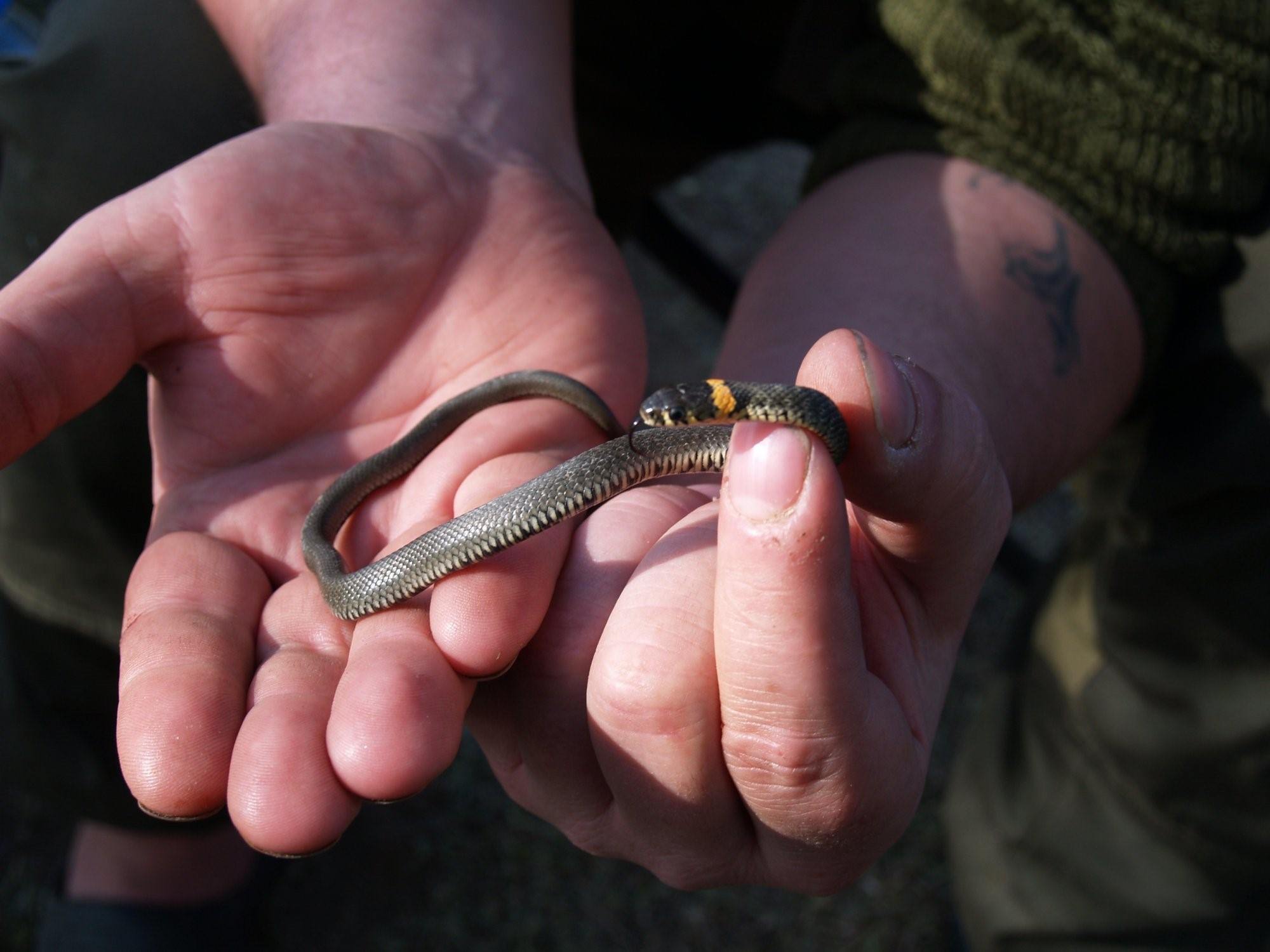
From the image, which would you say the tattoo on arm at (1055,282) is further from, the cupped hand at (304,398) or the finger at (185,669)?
the finger at (185,669)

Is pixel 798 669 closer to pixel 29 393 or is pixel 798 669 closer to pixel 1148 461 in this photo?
pixel 29 393

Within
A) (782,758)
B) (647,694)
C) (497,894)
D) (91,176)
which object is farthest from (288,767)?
(497,894)

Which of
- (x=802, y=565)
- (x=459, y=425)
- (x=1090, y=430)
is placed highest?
(x=802, y=565)

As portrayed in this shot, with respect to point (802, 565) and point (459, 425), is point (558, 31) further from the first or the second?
point (802, 565)

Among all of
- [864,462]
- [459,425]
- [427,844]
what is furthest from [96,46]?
[427,844]

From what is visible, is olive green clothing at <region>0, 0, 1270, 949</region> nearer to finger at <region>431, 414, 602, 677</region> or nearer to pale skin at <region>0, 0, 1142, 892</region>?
pale skin at <region>0, 0, 1142, 892</region>

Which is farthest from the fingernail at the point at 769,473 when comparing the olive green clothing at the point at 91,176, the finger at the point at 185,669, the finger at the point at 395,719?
the olive green clothing at the point at 91,176
